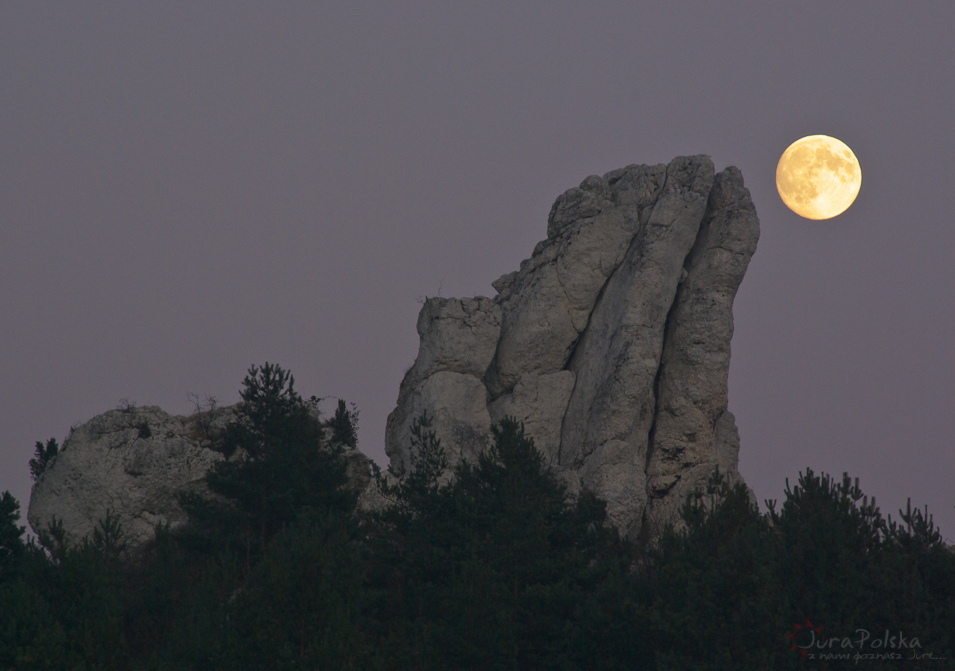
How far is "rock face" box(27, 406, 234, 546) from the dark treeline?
556 cm

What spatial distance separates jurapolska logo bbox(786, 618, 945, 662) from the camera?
74.1ft

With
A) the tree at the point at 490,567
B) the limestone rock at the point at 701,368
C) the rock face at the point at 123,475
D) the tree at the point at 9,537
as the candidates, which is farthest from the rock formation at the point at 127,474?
the limestone rock at the point at 701,368

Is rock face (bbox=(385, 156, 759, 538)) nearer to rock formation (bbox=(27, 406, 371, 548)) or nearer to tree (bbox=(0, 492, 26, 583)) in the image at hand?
rock formation (bbox=(27, 406, 371, 548))

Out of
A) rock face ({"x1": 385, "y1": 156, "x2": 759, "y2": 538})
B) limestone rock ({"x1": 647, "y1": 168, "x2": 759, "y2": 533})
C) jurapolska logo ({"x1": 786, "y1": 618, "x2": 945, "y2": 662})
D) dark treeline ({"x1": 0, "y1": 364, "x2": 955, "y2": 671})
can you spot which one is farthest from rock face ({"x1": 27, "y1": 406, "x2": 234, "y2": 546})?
jurapolska logo ({"x1": 786, "y1": 618, "x2": 945, "y2": 662})

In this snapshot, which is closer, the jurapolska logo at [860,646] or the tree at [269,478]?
the jurapolska logo at [860,646]

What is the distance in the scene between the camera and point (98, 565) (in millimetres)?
27469

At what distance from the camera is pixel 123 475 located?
41531 millimetres

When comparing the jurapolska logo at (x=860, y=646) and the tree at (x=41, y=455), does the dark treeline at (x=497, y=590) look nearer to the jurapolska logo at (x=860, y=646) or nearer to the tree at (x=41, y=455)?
the jurapolska logo at (x=860, y=646)

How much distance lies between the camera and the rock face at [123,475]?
135 feet

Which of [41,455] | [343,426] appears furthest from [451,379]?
[41,455]

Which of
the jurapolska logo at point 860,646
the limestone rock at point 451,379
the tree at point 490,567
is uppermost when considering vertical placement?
the limestone rock at point 451,379

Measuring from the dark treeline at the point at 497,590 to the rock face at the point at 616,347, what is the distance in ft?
27.4

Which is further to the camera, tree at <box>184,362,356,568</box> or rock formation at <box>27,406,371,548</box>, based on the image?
rock formation at <box>27,406,371,548</box>

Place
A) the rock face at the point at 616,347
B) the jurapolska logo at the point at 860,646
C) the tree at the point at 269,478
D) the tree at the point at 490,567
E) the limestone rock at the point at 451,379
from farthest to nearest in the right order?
1. the limestone rock at the point at 451,379
2. the rock face at the point at 616,347
3. the tree at the point at 269,478
4. the tree at the point at 490,567
5. the jurapolska logo at the point at 860,646
